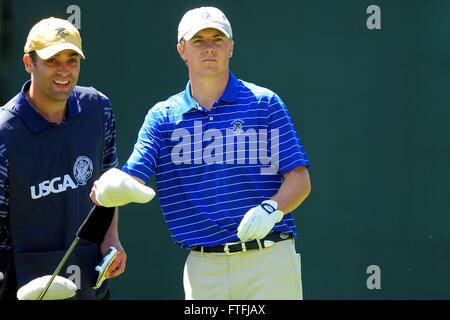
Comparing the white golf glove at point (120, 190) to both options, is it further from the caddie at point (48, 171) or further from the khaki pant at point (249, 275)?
the khaki pant at point (249, 275)

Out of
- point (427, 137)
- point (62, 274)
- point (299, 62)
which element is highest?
point (299, 62)

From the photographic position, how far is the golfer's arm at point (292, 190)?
2617 millimetres

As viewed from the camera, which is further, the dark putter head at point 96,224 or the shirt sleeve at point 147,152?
the shirt sleeve at point 147,152

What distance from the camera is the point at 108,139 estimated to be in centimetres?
300

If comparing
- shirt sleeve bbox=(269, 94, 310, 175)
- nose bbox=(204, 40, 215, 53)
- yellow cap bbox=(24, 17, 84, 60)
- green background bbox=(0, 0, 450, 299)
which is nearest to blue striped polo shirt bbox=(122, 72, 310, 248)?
shirt sleeve bbox=(269, 94, 310, 175)

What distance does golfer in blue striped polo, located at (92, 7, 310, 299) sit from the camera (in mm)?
2709

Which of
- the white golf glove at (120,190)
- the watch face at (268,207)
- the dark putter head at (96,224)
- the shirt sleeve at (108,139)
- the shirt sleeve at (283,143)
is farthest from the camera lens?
the shirt sleeve at (108,139)

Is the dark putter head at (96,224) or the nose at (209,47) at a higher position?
the nose at (209,47)

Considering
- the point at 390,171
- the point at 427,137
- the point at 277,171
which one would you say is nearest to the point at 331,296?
the point at 390,171

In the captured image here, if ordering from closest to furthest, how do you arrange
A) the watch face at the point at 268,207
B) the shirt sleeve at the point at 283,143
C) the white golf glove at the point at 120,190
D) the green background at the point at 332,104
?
the white golf glove at the point at 120,190, the watch face at the point at 268,207, the shirt sleeve at the point at 283,143, the green background at the point at 332,104

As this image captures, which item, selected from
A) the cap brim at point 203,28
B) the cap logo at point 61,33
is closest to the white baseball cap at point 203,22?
the cap brim at point 203,28
